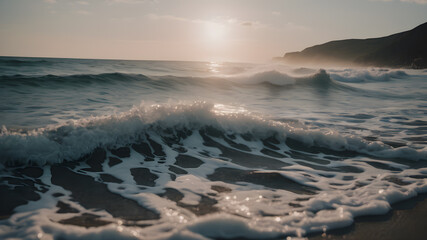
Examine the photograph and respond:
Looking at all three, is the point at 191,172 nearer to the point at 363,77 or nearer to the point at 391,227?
the point at 391,227

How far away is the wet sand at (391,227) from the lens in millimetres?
2420

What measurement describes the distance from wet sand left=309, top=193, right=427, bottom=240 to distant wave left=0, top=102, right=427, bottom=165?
2557 millimetres

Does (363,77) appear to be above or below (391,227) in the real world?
above

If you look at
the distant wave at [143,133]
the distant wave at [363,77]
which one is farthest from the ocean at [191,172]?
the distant wave at [363,77]

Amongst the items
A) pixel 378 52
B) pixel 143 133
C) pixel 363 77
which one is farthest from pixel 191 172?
pixel 378 52

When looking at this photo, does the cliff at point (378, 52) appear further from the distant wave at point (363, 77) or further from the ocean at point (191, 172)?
the ocean at point (191, 172)

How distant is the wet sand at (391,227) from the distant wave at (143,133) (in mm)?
2557

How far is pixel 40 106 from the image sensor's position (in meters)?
8.07

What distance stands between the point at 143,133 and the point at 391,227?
435 cm

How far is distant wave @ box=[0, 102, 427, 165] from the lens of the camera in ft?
13.9

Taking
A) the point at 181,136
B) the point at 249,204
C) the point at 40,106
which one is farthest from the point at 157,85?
the point at 249,204

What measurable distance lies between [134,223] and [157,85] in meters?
12.2

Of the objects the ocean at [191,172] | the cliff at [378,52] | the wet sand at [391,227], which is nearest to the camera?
the wet sand at [391,227]

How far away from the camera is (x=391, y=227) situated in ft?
8.45
